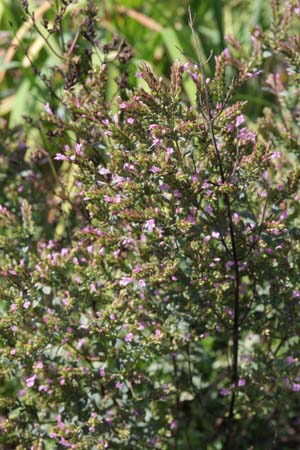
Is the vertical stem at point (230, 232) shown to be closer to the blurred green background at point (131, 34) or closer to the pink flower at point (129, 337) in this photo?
the pink flower at point (129, 337)

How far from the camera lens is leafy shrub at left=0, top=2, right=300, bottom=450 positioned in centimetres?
183

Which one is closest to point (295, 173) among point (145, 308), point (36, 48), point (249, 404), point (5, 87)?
point (145, 308)

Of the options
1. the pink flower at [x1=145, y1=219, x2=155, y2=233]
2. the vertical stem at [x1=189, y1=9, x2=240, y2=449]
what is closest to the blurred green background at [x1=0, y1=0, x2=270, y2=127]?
the vertical stem at [x1=189, y1=9, x2=240, y2=449]

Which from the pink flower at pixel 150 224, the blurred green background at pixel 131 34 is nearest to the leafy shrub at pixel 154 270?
the pink flower at pixel 150 224

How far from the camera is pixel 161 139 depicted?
188cm

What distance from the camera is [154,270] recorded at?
6.31 feet

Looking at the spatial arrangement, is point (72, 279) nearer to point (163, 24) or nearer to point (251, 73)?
point (251, 73)

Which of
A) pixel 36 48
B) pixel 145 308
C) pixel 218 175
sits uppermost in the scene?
pixel 36 48

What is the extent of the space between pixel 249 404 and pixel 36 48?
2.67 metres

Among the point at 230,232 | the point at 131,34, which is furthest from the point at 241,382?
the point at 131,34

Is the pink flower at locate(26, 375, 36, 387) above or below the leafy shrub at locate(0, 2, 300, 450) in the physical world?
below

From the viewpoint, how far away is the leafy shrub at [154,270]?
183 centimetres

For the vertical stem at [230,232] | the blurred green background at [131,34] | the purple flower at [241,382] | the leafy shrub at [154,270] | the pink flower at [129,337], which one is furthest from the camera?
the blurred green background at [131,34]

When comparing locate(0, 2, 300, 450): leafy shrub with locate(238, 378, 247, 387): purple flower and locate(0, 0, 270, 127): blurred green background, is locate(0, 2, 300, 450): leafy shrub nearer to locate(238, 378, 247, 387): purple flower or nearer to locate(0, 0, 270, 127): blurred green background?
locate(238, 378, 247, 387): purple flower
